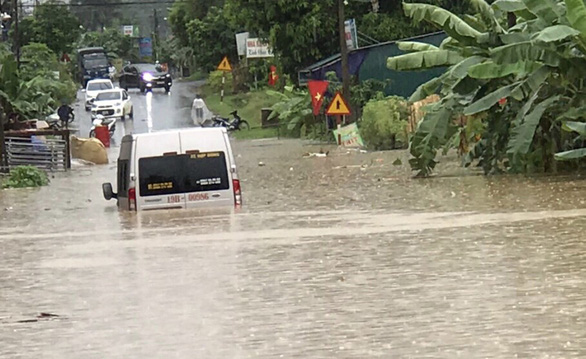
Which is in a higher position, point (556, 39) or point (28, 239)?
point (556, 39)

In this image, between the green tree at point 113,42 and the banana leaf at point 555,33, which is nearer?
the banana leaf at point 555,33

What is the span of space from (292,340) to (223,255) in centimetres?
488

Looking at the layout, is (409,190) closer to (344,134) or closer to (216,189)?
(216,189)

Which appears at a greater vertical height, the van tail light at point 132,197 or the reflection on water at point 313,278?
the van tail light at point 132,197

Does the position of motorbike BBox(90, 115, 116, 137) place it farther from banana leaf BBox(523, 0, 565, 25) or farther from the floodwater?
banana leaf BBox(523, 0, 565, 25)

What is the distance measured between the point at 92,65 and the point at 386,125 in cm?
4812

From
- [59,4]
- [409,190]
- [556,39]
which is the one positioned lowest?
[409,190]

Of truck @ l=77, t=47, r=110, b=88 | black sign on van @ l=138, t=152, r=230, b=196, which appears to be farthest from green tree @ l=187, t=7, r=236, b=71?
black sign on van @ l=138, t=152, r=230, b=196

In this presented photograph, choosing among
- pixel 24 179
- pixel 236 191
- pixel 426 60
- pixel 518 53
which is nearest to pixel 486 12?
pixel 426 60

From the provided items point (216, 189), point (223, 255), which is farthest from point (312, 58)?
point (223, 255)

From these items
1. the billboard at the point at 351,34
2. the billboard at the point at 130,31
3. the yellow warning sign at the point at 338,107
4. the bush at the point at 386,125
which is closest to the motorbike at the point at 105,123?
the billboard at the point at 351,34

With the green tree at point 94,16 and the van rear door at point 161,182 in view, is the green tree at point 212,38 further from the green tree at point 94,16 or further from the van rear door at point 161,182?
the green tree at point 94,16

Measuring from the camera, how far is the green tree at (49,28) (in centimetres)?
8744

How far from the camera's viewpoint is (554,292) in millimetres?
10047
